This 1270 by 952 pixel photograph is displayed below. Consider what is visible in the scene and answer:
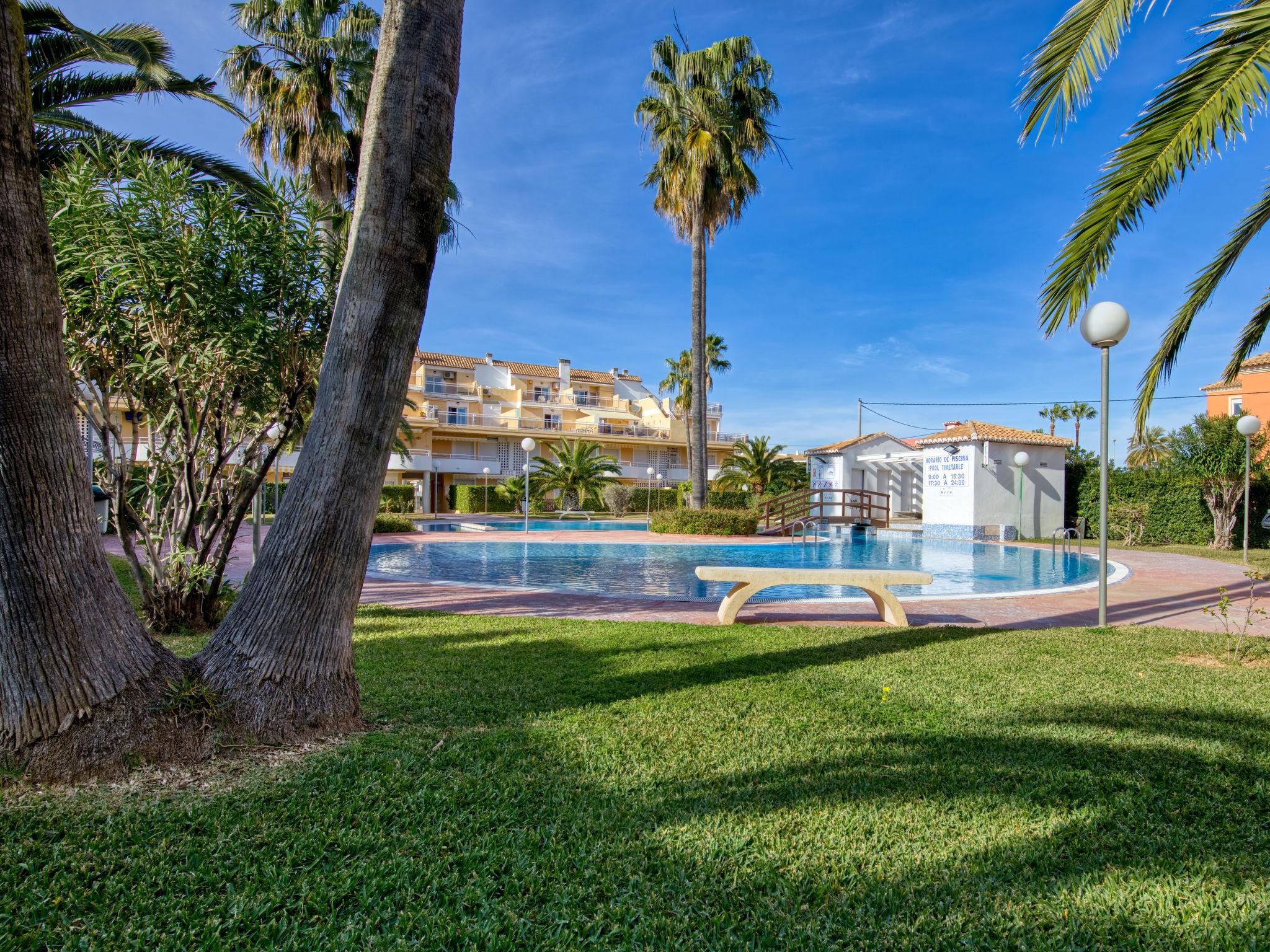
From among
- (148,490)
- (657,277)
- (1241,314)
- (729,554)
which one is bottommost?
(729,554)

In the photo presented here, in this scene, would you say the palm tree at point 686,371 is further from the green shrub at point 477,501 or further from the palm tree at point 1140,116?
the palm tree at point 1140,116

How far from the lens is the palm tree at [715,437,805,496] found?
31859 mm

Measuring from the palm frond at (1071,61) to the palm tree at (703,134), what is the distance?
15.5 metres

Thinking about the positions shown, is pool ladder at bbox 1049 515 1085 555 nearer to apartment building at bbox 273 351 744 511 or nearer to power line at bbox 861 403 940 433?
apartment building at bbox 273 351 744 511

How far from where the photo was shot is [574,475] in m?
35.3

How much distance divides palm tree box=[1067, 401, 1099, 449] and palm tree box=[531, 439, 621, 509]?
1924 inches

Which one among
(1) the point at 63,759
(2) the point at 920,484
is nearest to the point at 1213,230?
(1) the point at 63,759

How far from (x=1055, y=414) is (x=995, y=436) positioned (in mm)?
49548

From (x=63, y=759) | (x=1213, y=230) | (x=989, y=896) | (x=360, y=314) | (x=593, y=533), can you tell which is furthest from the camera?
(x=593, y=533)

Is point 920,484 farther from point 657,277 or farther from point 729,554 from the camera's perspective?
point 729,554

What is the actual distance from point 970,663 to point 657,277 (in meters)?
24.6

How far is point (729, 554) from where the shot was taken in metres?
17.5

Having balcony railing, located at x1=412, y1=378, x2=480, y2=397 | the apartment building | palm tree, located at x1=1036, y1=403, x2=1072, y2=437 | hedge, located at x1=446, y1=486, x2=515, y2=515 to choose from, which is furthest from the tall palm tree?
palm tree, located at x1=1036, y1=403, x2=1072, y2=437

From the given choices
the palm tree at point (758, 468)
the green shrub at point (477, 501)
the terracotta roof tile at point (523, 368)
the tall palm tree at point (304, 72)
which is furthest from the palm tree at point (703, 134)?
the terracotta roof tile at point (523, 368)
